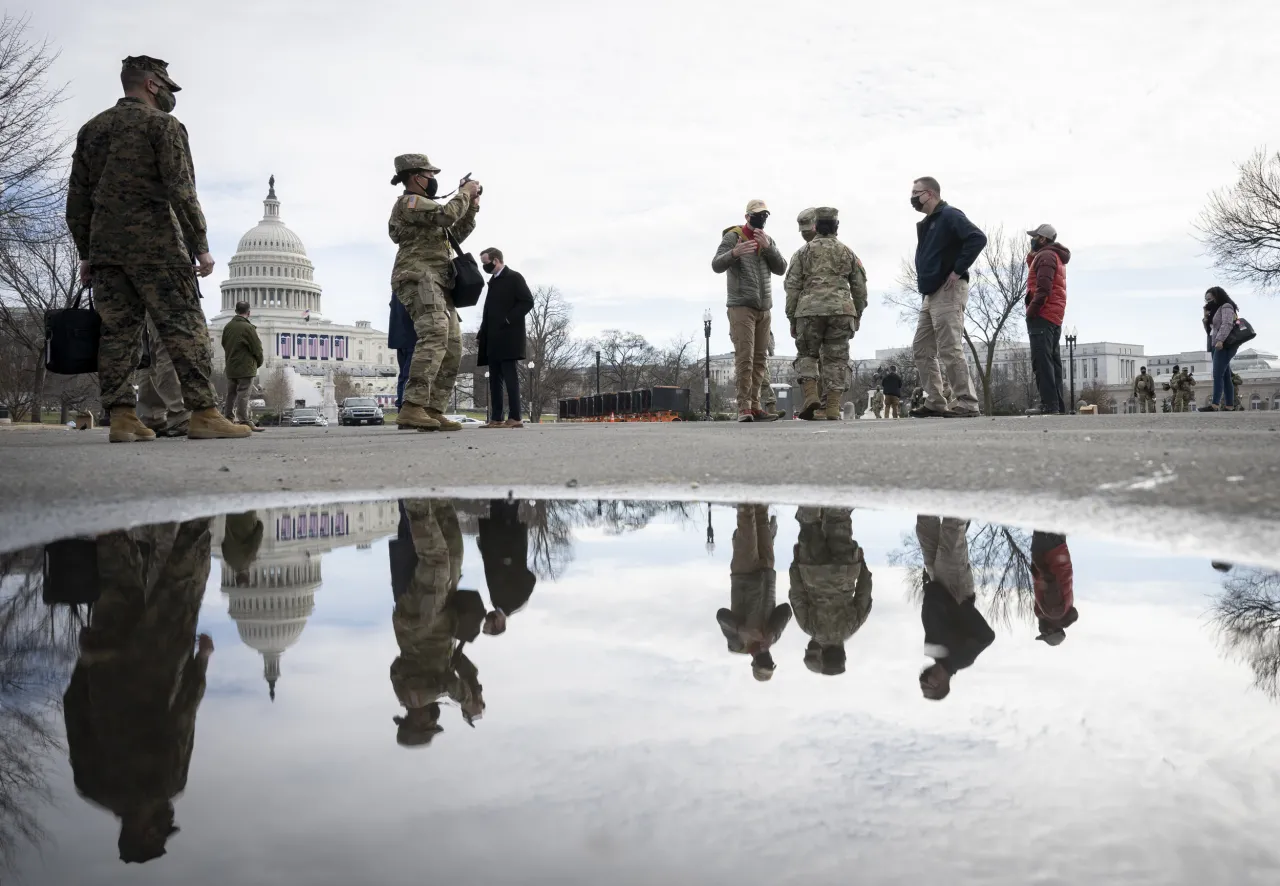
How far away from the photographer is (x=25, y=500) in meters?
3.21

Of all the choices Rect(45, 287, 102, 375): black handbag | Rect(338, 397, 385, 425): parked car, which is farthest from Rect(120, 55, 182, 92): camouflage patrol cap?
Rect(338, 397, 385, 425): parked car

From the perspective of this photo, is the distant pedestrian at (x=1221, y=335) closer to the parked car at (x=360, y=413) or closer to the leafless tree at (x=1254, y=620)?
the leafless tree at (x=1254, y=620)

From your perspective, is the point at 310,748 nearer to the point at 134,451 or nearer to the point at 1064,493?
the point at 1064,493

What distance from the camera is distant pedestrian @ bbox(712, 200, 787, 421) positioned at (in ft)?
35.9

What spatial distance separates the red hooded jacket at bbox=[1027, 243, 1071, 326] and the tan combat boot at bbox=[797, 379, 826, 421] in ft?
8.23

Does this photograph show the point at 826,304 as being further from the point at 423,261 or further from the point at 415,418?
the point at 415,418

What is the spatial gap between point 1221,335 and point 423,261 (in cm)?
1172

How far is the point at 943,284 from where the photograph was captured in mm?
10148

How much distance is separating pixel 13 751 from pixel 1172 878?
104cm

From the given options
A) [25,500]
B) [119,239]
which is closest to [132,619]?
[25,500]

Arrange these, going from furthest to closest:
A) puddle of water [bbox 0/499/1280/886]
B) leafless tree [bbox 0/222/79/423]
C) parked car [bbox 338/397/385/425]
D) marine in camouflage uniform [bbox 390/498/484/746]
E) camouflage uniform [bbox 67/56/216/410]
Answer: parked car [bbox 338/397/385/425] < leafless tree [bbox 0/222/79/423] < camouflage uniform [bbox 67/56/216/410] < marine in camouflage uniform [bbox 390/498/484/746] < puddle of water [bbox 0/499/1280/886]

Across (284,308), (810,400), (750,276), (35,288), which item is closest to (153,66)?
(750,276)

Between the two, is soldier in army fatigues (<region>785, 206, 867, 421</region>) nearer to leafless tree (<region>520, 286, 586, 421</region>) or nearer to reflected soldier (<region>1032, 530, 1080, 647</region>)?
reflected soldier (<region>1032, 530, 1080, 647</region>)

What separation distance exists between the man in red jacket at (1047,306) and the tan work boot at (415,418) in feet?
21.2
